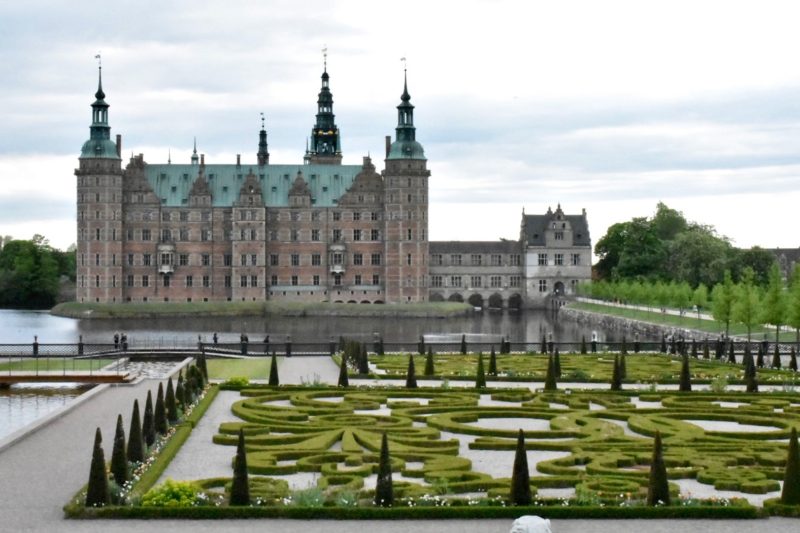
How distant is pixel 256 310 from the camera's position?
357 feet

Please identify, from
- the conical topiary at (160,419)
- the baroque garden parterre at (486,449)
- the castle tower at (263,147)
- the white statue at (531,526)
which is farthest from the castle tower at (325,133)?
the white statue at (531,526)

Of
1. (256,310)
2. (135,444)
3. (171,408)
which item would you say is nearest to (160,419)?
(171,408)

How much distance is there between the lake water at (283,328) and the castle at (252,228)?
886 cm

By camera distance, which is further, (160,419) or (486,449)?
(160,419)

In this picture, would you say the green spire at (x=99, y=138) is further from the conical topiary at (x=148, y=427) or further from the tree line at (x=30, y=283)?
the conical topiary at (x=148, y=427)

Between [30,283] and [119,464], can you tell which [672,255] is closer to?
[30,283]

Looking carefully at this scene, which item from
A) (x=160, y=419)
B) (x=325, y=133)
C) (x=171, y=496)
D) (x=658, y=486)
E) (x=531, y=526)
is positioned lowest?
(x=171, y=496)

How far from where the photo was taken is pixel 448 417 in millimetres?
28703

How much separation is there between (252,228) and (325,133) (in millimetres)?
21423

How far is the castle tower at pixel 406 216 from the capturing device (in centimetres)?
11262

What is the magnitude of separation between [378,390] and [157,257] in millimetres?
83695

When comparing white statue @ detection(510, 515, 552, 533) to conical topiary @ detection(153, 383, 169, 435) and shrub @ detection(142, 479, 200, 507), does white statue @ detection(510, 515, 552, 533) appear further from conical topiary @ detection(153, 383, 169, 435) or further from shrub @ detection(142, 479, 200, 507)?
conical topiary @ detection(153, 383, 169, 435)

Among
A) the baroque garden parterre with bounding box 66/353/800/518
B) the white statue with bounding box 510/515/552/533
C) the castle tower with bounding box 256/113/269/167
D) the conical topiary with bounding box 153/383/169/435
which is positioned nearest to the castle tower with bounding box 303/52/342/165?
the castle tower with bounding box 256/113/269/167

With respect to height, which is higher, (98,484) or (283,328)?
(283,328)
